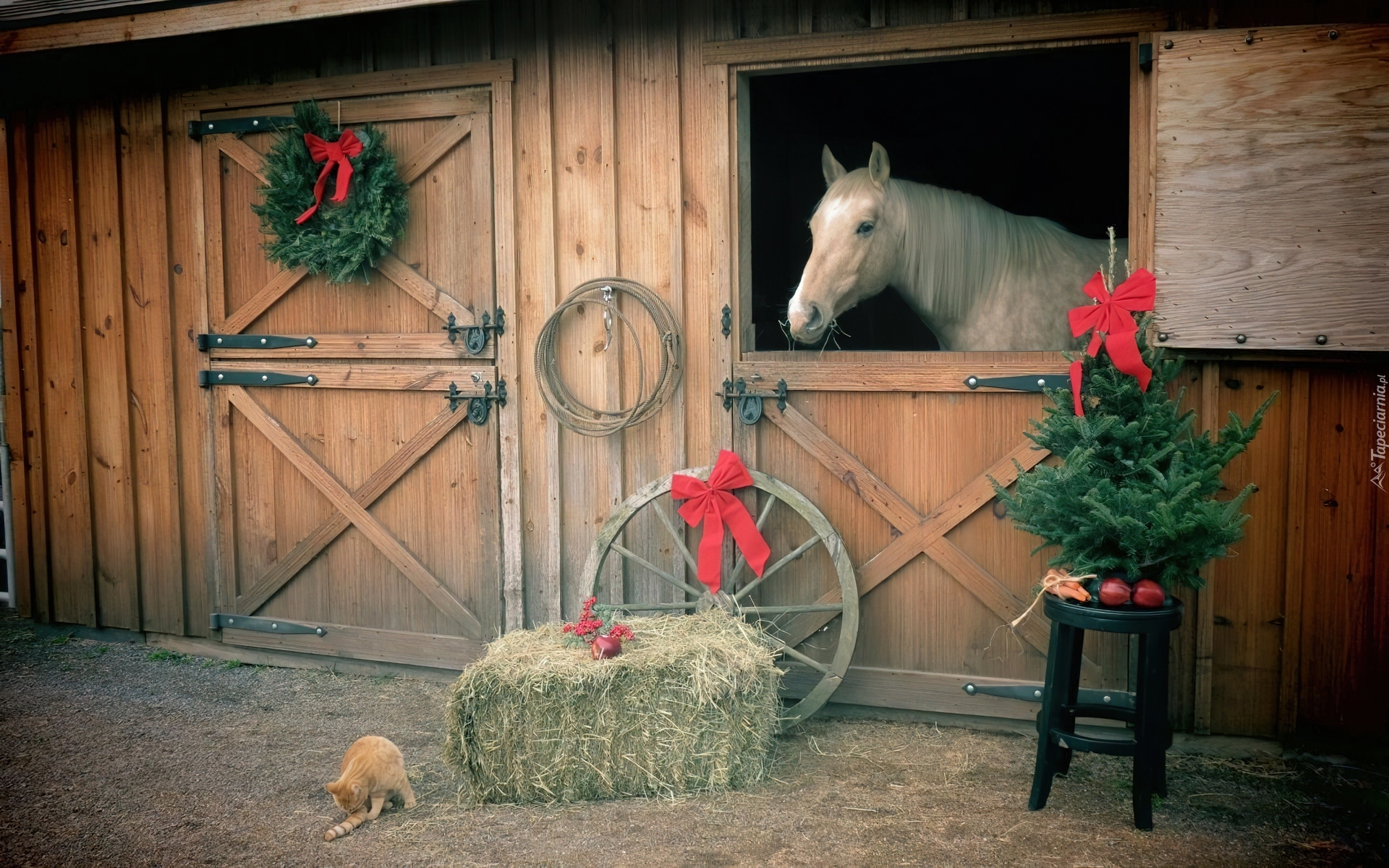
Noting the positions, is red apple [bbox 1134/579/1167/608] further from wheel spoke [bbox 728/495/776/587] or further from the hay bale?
wheel spoke [bbox 728/495/776/587]

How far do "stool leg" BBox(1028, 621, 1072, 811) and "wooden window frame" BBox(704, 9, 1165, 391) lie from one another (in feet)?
3.32

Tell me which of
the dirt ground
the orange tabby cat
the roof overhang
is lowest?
the dirt ground

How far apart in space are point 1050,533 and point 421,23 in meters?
3.26

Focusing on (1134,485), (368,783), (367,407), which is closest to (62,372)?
(367,407)

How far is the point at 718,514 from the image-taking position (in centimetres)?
396

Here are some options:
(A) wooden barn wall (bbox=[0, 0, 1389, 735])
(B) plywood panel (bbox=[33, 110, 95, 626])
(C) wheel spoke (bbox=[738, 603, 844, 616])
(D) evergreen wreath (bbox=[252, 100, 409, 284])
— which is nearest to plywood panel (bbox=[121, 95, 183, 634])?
(A) wooden barn wall (bbox=[0, 0, 1389, 735])

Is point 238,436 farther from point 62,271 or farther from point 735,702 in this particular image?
point 735,702

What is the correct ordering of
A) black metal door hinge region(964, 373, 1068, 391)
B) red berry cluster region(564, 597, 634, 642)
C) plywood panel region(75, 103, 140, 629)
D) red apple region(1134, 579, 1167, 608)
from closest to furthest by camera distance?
red apple region(1134, 579, 1167, 608) → red berry cluster region(564, 597, 634, 642) → black metal door hinge region(964, 373, 1068, 391) → plywood panel region(75, 103, 140, 629)

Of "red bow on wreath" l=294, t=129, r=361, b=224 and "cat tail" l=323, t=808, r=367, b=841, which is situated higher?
"red bow on wreath" l=294, t=129, r=361, b=224

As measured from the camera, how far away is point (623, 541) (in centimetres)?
436

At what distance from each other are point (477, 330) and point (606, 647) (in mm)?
1675

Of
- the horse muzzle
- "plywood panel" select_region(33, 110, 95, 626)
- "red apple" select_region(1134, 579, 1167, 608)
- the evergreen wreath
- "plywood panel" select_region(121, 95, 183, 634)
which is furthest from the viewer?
"plywood panel" select_region(33, 110, 95, 626)

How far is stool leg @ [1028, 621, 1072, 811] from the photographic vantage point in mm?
3191

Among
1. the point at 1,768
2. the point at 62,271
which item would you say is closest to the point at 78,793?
the point at 1,768
